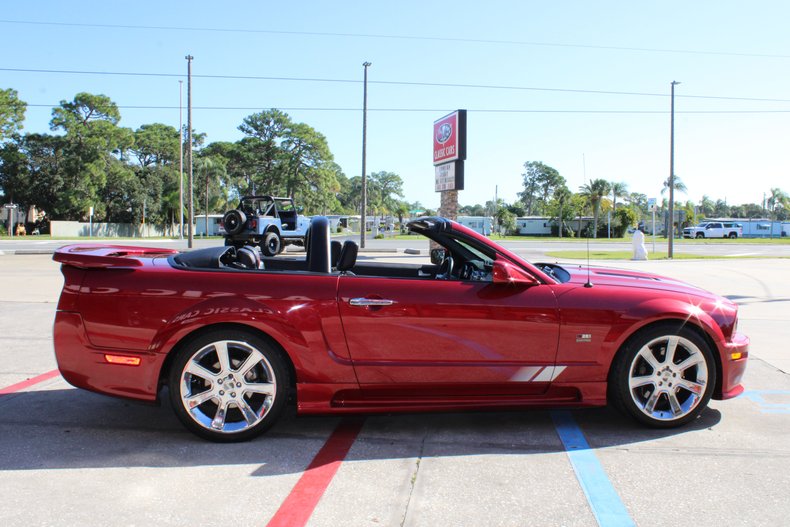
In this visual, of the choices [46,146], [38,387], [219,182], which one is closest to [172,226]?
[219,182]

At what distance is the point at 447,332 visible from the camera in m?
3.61

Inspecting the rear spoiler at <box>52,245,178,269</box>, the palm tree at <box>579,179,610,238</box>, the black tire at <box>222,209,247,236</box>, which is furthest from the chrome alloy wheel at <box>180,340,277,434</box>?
the palm tree at <box>579,179,610,238</box>

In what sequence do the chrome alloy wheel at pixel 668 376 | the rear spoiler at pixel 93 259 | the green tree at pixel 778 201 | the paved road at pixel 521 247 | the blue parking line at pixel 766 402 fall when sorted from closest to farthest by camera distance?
the rear spoiler at pixel 93 259, the chrome alloy wheel at pixel 668 376, the blue parking line at pixel 766 402, the paved road at pixel 521 247, the green tree at pixel 778 201

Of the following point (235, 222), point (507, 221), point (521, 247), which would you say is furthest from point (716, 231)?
point (235, 222)

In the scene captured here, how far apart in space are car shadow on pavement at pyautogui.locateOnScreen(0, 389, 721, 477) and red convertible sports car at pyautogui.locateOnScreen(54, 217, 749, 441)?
20 cm

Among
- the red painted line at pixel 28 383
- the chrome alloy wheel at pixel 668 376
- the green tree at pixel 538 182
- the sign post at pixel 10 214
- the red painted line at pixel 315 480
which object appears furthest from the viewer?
the green tree at pixel 538 182

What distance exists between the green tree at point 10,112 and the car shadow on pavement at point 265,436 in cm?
5782

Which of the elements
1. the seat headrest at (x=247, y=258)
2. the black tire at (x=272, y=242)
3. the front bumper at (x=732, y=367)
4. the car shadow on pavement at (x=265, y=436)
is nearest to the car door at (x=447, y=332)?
the car shadow on pavement at (x=265, y=436)

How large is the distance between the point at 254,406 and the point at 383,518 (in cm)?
125

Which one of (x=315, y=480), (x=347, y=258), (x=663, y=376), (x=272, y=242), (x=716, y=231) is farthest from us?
(x=716, y=231)

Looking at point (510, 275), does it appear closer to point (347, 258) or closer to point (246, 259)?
point (347, 258)

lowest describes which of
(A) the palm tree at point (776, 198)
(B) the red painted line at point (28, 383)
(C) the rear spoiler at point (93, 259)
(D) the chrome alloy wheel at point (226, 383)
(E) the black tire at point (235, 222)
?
(B) the red painted line at point (28, 383)

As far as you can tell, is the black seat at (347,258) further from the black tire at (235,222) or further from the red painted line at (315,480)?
the black tire at (235,222)

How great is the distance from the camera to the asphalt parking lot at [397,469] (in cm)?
277
